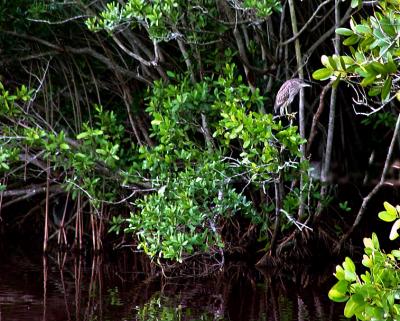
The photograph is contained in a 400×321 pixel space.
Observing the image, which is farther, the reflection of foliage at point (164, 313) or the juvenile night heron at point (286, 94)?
the juvenile night heron at point (286, 94)

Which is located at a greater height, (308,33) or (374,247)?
(308,33)

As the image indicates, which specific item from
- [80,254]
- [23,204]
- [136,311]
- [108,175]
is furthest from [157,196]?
[23,204]

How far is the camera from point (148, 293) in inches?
263

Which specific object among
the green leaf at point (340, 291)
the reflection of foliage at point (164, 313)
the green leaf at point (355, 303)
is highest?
the green leaf at point (340, 291)

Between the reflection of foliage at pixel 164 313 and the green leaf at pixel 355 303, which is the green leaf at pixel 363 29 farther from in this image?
the reflection of foliage at pixel 164 313

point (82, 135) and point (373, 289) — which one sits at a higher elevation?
point (82, 135)

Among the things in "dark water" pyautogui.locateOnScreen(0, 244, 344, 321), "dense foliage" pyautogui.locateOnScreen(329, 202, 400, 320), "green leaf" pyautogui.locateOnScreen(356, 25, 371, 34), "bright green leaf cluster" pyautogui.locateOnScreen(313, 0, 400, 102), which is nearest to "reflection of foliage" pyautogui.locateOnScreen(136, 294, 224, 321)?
"dark water" pyautogui.locateOnScreen(0, 244, 344, 321)

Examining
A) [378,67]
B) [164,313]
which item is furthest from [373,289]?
[164,313]

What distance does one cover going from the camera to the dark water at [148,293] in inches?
230

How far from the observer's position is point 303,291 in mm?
6711

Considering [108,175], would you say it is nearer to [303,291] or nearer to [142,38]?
[142,38]

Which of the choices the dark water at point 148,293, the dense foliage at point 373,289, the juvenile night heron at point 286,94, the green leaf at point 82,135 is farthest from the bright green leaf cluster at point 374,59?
the green leaf at point 82,135

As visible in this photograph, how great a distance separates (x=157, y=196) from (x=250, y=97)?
122cm

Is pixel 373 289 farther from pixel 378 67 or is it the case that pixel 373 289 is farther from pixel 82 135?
Result: pixel 82 135
